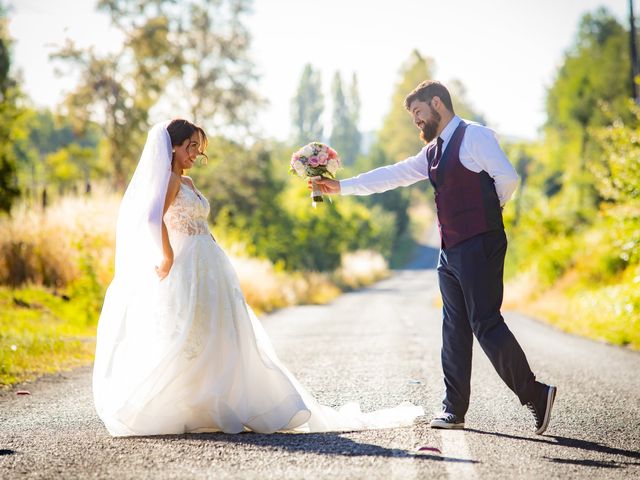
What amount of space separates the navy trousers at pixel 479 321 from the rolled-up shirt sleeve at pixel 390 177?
0.73m

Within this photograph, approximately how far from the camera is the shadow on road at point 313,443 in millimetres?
4547

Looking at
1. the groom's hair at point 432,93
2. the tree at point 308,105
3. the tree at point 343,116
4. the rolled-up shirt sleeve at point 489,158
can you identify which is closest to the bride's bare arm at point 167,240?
the groom's hair at point 432,93

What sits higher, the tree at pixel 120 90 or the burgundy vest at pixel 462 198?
the tree at pixel 120 90

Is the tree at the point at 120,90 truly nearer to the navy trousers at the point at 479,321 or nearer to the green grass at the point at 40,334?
the green grass at the point at 40,334

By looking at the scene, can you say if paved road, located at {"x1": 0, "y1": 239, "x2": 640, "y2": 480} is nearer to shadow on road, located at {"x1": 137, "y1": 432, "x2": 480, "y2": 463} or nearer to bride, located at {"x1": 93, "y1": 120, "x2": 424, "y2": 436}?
shadow on road, located at {"x1": 137, "y1": 432, "x2": 480, "y2": 463}

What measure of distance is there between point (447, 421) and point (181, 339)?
1.92 meters

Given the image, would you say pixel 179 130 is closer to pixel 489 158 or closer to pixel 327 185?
pixel 327 185

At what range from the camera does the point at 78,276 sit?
15.5 metres

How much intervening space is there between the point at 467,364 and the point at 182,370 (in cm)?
201

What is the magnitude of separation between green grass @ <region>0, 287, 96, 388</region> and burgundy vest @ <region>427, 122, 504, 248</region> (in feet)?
16.0

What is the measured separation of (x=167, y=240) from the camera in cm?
569

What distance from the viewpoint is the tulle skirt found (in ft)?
17.5

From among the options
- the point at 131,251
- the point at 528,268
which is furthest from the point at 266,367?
the point at 528,268

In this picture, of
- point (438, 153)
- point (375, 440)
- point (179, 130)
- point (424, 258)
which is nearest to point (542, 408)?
point (375, 440)
